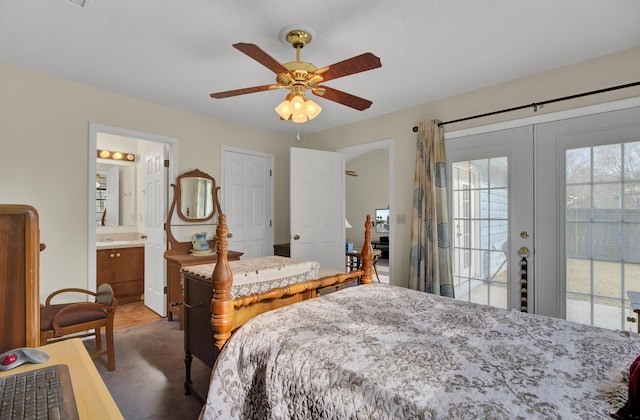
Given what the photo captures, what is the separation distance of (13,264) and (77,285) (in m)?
2.49

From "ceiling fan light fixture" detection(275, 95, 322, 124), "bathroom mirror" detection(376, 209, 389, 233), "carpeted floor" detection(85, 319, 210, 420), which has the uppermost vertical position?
"ceiling fan light fixture" detection(275, 95, 322, 124)

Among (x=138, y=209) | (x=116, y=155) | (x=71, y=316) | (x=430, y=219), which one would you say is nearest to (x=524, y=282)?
(x=430, y=219)

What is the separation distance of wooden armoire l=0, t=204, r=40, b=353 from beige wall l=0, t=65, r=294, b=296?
230cm

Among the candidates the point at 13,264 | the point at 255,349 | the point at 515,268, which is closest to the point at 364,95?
the point at 515,268

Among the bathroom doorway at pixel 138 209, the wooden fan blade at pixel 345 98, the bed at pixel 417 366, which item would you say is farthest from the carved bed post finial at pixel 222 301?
the bathroom doorway at pixel 138 209

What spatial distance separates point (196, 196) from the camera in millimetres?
3771

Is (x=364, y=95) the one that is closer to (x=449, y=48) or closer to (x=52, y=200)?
(x=449, y=48)

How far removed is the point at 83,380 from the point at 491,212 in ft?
10.4

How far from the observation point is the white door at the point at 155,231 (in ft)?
11.9

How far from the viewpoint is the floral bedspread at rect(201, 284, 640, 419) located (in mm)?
894

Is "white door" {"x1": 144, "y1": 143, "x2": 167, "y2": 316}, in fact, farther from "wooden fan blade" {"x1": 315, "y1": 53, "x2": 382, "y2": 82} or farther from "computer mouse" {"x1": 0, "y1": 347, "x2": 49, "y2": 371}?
"computer mouse" {"x1": 0, "y1": 347, "x2": 49, "y2": 371}

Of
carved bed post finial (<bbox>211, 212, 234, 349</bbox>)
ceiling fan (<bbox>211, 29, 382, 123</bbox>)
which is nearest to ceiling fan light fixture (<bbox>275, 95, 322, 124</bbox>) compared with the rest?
ceiling fan (<bbox>211, 29, 382, 123</bbox>)

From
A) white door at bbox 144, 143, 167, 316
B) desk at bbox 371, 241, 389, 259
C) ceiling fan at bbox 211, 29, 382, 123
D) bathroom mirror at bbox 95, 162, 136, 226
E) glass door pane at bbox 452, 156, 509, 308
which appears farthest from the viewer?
desk at bbox 371, 241, 389, 259

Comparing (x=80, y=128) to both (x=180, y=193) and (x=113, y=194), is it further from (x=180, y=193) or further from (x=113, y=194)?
(x=113, y=194)
